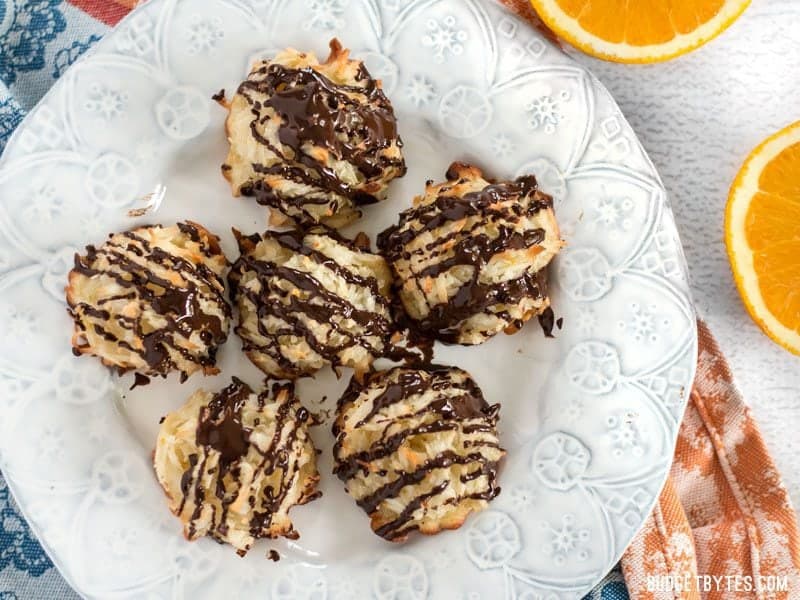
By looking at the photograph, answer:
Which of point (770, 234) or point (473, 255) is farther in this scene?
point (770, 234)

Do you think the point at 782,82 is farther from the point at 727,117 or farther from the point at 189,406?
the point at 189,406

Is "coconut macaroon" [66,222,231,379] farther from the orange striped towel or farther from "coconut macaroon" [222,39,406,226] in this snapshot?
the orange striped towel

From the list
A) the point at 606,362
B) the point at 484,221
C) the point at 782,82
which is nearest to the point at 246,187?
the point at 484,221

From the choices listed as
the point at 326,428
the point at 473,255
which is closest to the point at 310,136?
the point at 473,255

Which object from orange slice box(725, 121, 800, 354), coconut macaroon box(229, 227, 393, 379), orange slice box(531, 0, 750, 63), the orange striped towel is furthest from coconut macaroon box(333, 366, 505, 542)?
orange slice box(531, 0, 750, 63)

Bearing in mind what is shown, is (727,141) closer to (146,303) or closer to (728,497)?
(728,497)

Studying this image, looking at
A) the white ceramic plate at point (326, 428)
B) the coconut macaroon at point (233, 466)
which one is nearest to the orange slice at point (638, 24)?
the white ceramic plate at point (326, 428)

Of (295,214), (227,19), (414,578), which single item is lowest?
(414,578)
